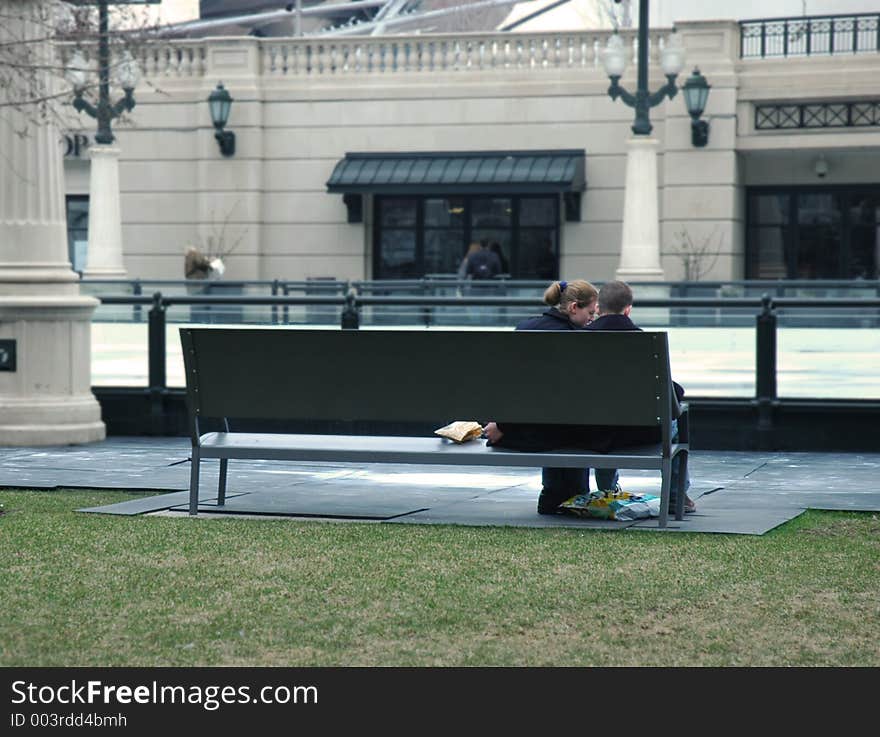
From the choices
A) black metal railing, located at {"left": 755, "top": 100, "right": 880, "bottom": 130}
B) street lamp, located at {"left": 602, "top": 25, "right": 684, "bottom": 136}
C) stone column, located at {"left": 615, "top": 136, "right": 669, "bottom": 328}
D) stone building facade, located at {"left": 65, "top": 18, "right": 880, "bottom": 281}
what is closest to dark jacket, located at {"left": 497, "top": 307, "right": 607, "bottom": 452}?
street lamp, located at {"left": 602, "top": 25, "right": 684, "bottom": 136}

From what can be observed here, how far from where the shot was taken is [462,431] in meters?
8.55

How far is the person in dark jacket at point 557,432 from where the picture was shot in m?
8.32

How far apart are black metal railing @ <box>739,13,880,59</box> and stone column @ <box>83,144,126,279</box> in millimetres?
12651

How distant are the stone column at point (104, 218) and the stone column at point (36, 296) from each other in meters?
15.9

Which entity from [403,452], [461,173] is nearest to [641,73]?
[461,173]

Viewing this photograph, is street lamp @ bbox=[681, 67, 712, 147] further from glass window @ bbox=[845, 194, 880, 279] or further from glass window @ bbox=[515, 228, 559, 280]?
glass window @ bbox=[515, 228, 559, 280]

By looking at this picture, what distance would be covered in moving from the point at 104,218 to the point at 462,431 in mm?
20938

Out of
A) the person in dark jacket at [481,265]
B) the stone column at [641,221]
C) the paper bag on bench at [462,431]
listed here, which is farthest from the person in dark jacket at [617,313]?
the person in dark jacket at [481,265]

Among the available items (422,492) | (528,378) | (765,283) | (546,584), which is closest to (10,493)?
(422,492)

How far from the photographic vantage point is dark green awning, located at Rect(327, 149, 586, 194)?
3167cm

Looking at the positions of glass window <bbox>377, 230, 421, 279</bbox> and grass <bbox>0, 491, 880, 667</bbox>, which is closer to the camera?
grass <bbox>0, 491, 880, 667</bbox>

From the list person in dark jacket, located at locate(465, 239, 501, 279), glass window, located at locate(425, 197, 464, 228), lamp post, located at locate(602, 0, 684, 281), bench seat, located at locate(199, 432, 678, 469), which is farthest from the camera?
glass window, located at locate(425, 197, 464, 228)
